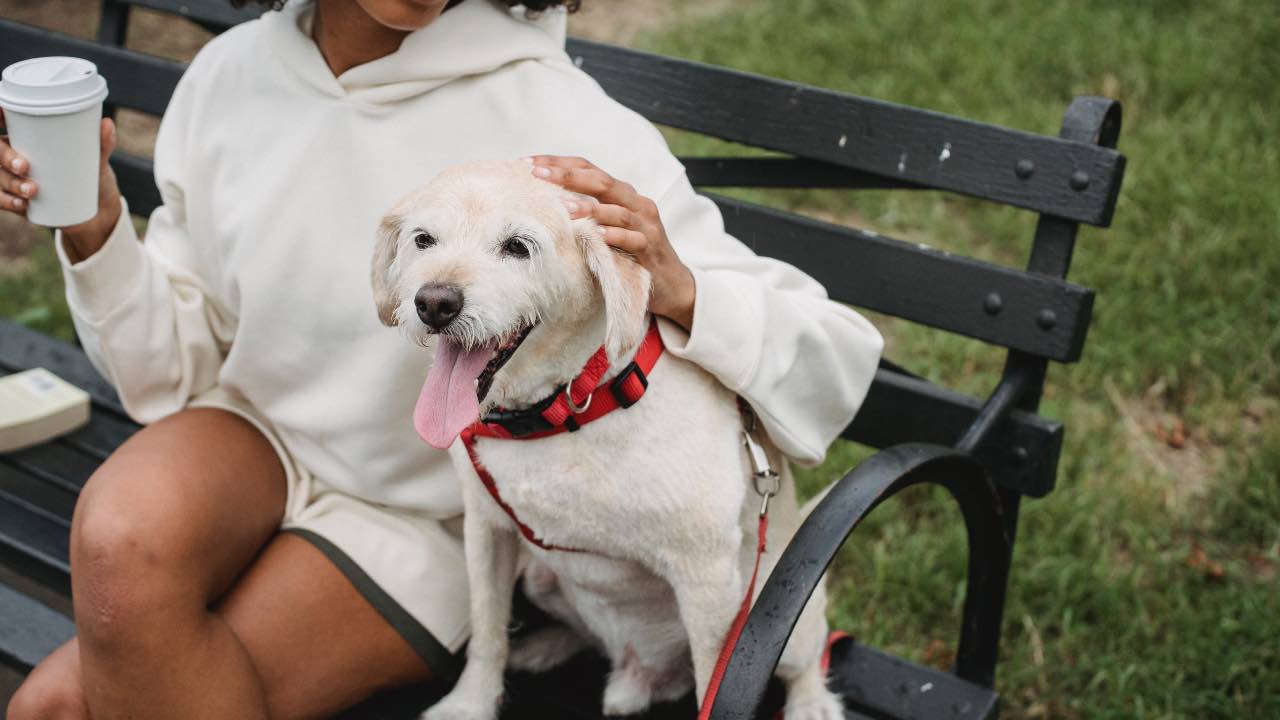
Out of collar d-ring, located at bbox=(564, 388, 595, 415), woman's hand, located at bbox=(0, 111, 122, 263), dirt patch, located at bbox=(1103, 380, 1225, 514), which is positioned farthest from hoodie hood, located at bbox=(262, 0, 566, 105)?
dirt patch, located at bbox=(1103, 380, 1225, 514)

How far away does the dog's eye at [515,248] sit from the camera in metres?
1.61

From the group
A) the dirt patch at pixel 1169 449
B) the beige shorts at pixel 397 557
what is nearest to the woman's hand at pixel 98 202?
the beige shorts at pixel 397 557

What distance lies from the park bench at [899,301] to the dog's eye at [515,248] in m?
0.67

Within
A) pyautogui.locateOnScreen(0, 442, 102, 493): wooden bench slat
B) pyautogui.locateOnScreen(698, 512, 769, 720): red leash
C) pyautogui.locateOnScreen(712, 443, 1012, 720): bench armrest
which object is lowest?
pyautogui.locateOnScreen(0, 442, 102, 493): wooden bench slat

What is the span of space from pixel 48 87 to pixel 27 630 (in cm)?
88

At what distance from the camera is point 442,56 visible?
79.4 inches

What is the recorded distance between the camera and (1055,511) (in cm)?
318

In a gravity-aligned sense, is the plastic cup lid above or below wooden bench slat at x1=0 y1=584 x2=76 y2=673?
above

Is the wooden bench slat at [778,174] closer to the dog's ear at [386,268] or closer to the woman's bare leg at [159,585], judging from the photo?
the dog's ear at [386,268]

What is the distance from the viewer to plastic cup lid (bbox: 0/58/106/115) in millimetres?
1736

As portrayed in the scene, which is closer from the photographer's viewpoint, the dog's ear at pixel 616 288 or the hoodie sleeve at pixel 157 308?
the dog's ear at pixel 616 288

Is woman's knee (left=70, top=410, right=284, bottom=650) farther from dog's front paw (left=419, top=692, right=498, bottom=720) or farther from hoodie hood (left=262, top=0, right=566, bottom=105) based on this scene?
hoodie hood (left=262, top=0, right=566, bottom=105)

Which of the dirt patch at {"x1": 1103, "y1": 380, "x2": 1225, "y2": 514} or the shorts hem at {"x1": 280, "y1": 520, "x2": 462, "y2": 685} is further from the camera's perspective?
the dirt patch at {"x1": 1103, "y1": 380, "x2": 1225, "y2": 514}

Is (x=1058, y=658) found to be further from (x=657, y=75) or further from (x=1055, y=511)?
(x=657, y=75)
